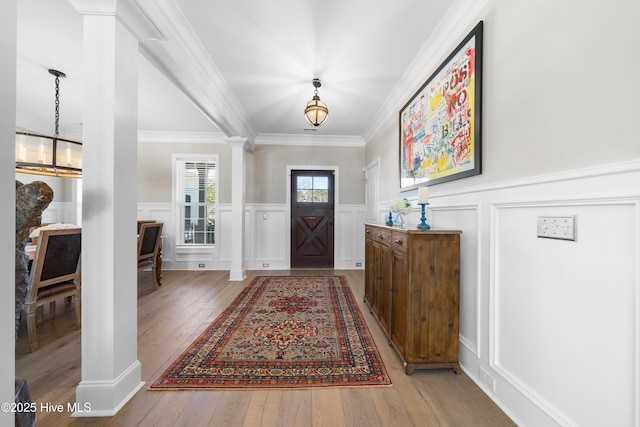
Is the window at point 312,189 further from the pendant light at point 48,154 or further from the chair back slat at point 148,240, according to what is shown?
the pendant light at point 48,154

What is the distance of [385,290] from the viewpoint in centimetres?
236

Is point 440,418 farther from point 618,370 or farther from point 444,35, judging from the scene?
point 444,35

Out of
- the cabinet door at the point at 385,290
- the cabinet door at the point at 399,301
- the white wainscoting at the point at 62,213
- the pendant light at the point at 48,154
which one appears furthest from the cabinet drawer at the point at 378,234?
the white wainscoting at the point at 62,213

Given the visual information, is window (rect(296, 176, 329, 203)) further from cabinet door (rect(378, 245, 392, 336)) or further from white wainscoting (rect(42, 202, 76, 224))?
white wainscoting (rect(42, 202, 76, 224))

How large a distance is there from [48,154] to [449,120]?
12.9 feet

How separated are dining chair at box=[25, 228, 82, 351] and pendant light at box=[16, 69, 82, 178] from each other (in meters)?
0.92

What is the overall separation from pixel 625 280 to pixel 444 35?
2.03 meters

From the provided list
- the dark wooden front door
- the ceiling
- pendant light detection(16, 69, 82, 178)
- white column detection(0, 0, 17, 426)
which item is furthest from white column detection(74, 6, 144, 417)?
the dark wooden front door

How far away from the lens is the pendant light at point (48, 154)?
2.53 m

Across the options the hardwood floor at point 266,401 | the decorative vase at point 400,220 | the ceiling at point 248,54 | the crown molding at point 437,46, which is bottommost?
the hardwood floor at point 266,401

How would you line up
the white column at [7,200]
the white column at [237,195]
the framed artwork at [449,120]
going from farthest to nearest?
the white column at [237,195], the framed artwork at [449,120], the white column at [7,200]

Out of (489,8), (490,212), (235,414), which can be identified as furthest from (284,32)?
(235,414)

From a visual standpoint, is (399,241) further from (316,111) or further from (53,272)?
(53,272)

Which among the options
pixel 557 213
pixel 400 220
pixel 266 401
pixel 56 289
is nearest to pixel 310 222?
pixel 400 220
